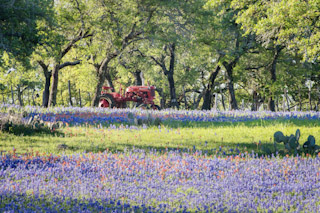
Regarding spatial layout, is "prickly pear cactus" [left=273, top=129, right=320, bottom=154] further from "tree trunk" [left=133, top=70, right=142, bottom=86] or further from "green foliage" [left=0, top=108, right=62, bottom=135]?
"tree trunk" [left=133, top=70, right=142, bottom=86]

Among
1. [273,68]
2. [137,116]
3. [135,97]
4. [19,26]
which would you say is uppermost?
[273,68]

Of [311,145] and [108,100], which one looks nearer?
[311,145]

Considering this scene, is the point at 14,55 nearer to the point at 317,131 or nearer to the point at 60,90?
the point at 317,131

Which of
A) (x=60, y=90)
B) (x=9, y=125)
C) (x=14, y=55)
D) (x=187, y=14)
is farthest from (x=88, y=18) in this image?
(x=60, y=90)

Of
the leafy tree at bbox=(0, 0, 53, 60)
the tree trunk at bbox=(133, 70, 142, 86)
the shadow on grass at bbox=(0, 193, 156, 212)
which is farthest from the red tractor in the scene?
the shadow on grass at bbox=(0, 193, 156, 212)

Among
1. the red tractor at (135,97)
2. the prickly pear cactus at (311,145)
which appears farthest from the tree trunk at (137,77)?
the prickly pear cactus at (311,145)

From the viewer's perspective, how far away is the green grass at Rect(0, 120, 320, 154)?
355 inches

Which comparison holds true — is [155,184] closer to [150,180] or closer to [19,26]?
[150,180]

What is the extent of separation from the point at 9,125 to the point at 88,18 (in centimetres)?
1273

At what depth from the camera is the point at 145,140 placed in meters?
10.2

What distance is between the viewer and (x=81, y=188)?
509 cm

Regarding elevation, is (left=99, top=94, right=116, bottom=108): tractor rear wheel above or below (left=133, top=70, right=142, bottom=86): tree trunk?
below

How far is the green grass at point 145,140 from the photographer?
9016mm

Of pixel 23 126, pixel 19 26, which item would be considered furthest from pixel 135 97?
pixel 23 126
